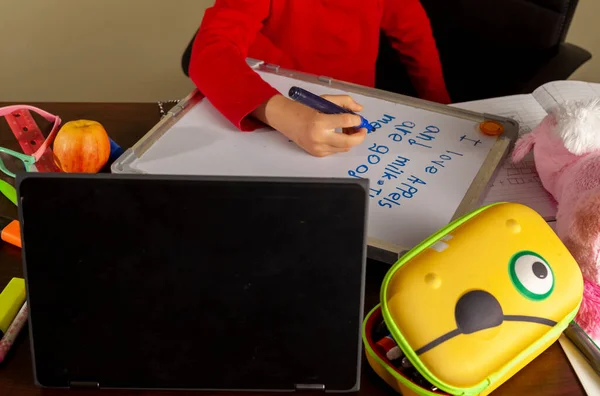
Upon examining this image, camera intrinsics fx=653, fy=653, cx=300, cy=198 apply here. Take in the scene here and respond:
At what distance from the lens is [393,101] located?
0.86 m

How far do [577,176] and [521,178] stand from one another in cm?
10

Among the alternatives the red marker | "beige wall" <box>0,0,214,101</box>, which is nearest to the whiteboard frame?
the red marker

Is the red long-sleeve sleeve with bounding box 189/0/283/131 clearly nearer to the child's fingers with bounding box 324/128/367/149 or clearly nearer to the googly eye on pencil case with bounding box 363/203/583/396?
the child's fingers with bounding box 324/128/367/149

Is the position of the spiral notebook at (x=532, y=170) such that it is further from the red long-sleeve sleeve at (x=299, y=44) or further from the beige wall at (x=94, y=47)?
the beige wall at (x=94, y=47)

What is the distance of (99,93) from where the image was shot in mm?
1876

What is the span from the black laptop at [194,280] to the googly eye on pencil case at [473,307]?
0.04 m

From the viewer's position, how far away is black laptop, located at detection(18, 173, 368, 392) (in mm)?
501

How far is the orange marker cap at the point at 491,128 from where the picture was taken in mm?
803

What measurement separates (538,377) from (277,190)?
0.29m

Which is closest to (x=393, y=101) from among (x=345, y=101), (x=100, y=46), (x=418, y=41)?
(x=345, y=101)

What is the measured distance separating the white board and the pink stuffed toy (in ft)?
0.25

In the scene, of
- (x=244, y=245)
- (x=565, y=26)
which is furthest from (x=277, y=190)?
(x=565, y=26)

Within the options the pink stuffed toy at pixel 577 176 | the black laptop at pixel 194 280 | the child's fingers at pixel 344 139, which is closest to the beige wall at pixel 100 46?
the child's fingers at pixel 344 139

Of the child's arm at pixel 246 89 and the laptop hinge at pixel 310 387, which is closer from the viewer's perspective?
the laptop hinge at pixel 310 387
